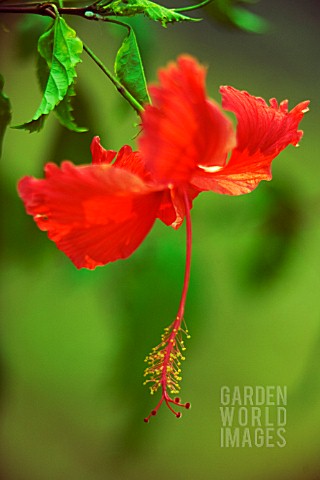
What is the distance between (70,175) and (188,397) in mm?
668

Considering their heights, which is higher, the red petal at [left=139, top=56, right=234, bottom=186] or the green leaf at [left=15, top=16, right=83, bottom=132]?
the green leaf at [left=15, top=16, right=83, bottom=132]

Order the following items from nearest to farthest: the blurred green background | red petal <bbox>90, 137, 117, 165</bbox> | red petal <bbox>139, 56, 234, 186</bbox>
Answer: red petal <bbox>139, 56, 234, 186</bbox>, red petal <bbox>90, 137, 117, 165</bbox>, the blurred green background

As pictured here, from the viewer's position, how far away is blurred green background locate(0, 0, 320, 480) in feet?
2.82

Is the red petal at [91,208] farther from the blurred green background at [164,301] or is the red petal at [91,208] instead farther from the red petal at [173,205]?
the blurred green background at [164,301]

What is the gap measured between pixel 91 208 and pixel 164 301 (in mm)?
587

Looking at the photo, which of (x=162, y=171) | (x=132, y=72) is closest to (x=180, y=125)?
(x=162, y=171)

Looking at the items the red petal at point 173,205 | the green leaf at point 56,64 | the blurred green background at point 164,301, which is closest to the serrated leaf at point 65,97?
the green leaf at point 56,64

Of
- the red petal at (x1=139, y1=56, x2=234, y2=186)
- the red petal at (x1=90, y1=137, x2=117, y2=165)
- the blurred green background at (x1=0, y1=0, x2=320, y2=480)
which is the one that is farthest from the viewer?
the blurred green background at (x1=0, y1=0, x2=320, y2=480)

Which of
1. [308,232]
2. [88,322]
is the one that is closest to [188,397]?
[88,322]

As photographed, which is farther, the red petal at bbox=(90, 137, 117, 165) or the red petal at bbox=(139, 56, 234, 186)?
the red petal at bbox=(90, 137, 117, 165)

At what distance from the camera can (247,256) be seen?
2.98ft

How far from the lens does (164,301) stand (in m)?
0.89

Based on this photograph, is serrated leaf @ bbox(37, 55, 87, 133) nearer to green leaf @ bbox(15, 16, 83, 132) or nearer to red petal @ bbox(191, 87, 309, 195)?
green leaf @ bbox(15, 16, 83, 132)

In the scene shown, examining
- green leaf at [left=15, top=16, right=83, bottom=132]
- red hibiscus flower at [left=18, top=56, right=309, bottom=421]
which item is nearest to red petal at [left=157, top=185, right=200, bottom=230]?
red hibiscus flower at [left=18, top=56, right=309, bottom=421]
